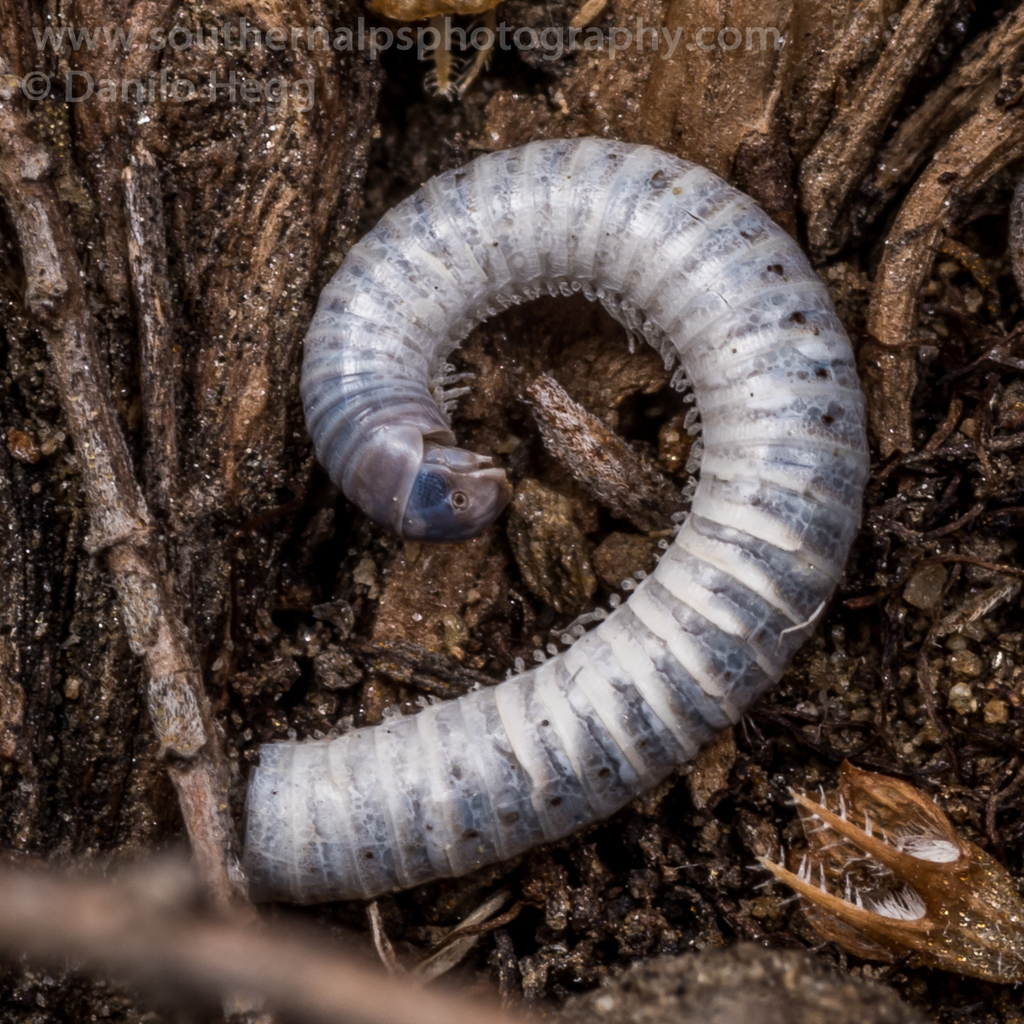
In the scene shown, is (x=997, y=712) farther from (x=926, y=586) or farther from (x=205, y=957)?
(x=205, y=957)

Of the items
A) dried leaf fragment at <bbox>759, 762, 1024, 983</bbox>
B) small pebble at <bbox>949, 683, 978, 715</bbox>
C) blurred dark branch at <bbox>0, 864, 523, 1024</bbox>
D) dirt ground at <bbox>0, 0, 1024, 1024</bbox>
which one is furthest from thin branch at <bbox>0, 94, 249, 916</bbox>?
small pebble at <bbox>949, 683, 978, 715</bbox>

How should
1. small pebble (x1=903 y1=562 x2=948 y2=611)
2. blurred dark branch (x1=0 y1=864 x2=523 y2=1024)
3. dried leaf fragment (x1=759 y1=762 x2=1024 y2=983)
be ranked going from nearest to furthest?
1. blurred dark branch (x1=0 y1=864 x2=523 y2=1024)
2. dried leaf fragment (x1=759 y1=762 x2=1024 y2=983)
3. small pebble (x1=903 y1=562 x2=948 y2=611)

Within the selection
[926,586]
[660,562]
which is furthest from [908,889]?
[660,562]

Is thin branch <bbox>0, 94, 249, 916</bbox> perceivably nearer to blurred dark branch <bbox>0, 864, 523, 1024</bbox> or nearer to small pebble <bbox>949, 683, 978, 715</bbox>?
blurred dark branch <bbox>0, 864, 523, 1024</bbox>

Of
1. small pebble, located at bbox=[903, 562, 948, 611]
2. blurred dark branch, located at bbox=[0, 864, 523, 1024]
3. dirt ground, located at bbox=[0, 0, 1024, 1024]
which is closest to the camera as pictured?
blurred dark branch, located at bbox=[0, 864, 523, 1024]

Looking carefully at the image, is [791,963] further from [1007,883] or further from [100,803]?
[100,803]
